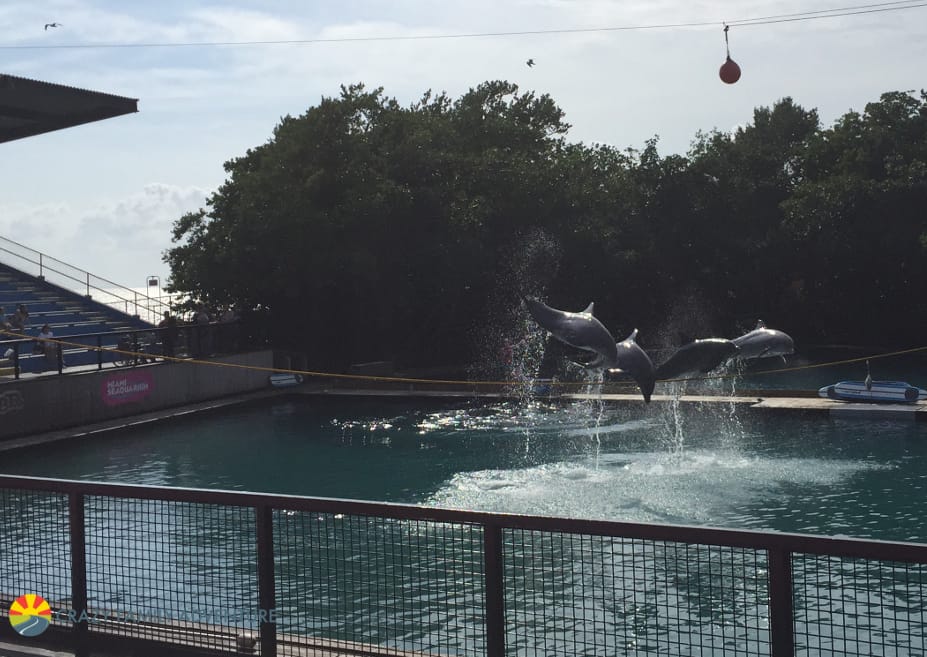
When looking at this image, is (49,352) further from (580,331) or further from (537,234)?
(537,234)

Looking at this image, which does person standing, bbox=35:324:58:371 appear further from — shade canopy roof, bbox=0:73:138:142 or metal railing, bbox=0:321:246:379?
shade canopy roof, bbox=0:73:138:142

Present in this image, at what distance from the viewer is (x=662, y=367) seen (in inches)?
699

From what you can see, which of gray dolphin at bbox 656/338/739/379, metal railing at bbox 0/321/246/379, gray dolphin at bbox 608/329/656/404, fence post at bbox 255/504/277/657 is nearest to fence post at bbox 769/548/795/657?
fence post at bbox 255/504/277/657

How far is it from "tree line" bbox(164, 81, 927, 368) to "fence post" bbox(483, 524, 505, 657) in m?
31.0

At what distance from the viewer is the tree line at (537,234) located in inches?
1460

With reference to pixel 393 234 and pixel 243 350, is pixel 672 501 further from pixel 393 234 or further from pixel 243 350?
pixel 393 234

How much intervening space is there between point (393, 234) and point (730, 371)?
1482 centimetres

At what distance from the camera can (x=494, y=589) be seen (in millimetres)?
5477

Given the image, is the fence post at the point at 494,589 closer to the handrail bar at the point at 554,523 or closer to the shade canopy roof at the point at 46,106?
the handrail bar at the point at 554,523

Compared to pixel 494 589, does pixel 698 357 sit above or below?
above

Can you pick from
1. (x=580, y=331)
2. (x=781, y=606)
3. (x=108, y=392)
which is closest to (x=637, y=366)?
(x=580, y=331)

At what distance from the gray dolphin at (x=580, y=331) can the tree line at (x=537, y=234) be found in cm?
2041

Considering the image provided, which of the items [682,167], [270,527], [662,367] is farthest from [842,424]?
[682,167]

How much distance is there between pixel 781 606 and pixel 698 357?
13.3 m
